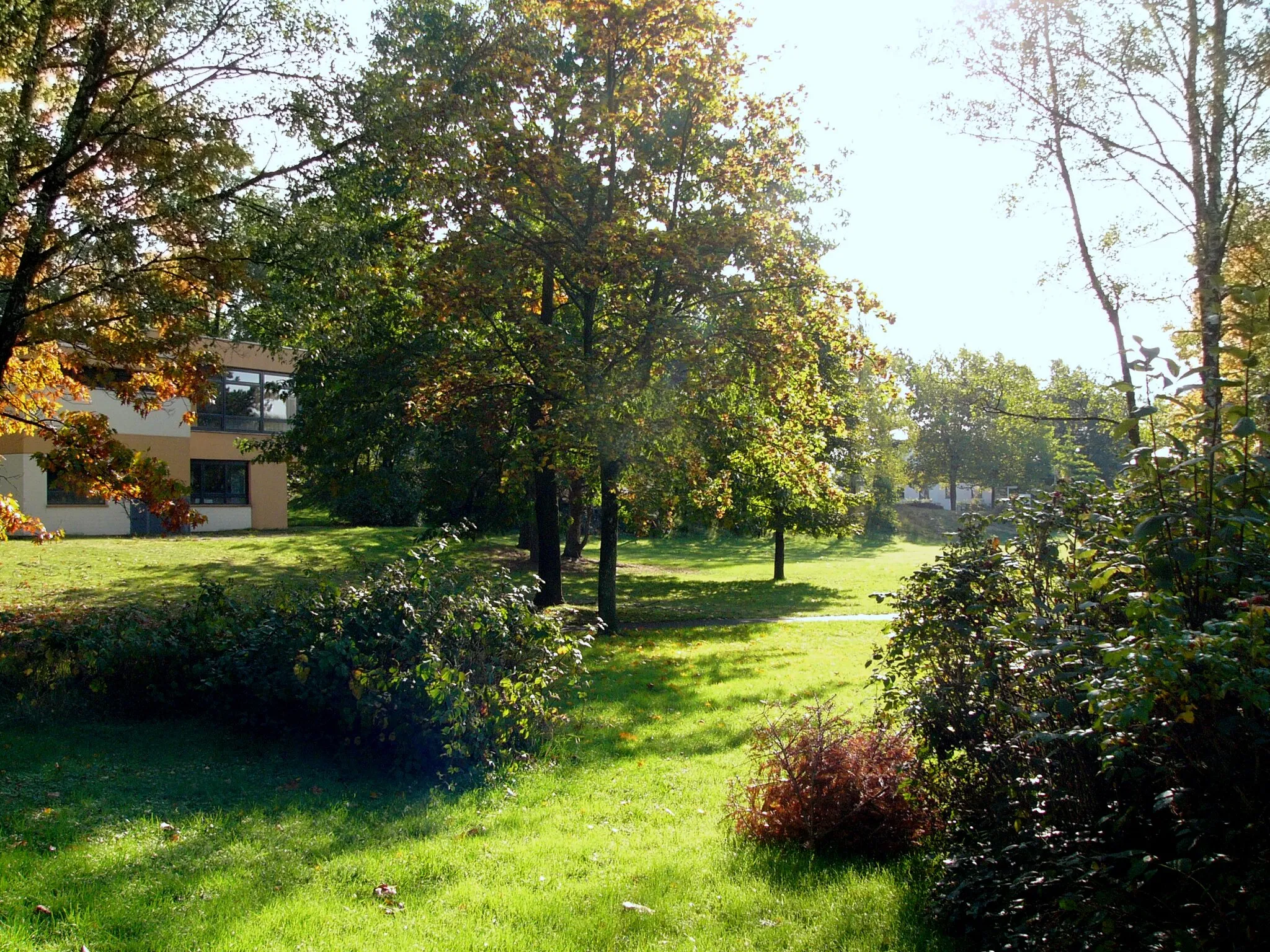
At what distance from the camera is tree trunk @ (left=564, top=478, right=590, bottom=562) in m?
20.5

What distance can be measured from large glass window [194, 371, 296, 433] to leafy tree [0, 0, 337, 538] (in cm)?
2465

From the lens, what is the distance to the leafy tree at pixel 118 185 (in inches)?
385

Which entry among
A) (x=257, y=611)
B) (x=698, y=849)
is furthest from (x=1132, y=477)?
(x=257, y=611)

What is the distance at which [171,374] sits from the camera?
38.3ft

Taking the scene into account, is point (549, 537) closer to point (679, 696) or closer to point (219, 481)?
point (679, 696)

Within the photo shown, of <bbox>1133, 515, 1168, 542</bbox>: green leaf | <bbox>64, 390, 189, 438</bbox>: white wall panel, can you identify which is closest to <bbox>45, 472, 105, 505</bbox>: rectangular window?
<bbox>64, 390, 189, 438</bbox>: white wall panel

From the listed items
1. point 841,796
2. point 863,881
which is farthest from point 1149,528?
point 841,796

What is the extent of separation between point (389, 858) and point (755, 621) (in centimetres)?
1615

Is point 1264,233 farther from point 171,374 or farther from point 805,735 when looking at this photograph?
point 171,374

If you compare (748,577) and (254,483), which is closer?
(748,577)

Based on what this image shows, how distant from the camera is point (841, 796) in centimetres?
563

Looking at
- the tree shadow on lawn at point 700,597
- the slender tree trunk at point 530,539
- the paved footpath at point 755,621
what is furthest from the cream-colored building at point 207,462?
the paved footpath at point 755,621

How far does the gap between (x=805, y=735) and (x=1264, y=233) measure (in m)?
12.1

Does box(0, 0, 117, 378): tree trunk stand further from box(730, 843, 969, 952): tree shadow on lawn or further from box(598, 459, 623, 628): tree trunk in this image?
box(598, 459, 623, 628): tree trunk
